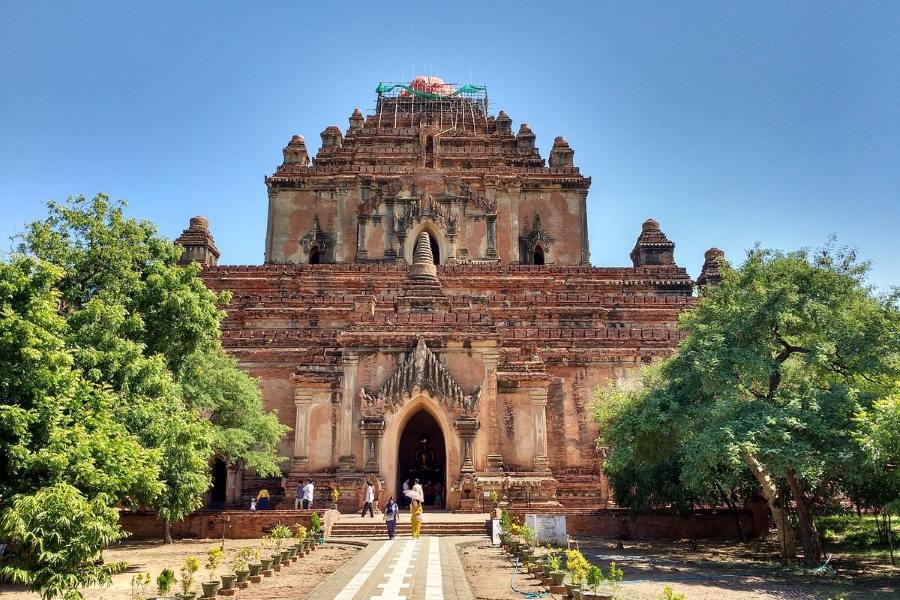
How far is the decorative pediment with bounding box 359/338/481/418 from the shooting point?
2516cm

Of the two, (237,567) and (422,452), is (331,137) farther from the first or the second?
(237,567)

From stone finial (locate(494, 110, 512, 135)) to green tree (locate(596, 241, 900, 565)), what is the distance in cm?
3486

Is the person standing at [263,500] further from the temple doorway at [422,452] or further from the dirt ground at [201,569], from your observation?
the temple doorway at [422,452]

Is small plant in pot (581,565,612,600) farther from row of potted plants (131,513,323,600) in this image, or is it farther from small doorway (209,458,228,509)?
small doorway (209,458,228,509)

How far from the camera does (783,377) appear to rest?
18.4 m

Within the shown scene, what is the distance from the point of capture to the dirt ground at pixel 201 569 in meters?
14.0

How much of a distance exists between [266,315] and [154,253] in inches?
601

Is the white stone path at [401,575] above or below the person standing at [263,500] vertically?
below

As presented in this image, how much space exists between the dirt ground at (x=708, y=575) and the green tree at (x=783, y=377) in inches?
52.7

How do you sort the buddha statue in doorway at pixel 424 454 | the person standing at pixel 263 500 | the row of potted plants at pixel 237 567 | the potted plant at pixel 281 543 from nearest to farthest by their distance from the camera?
the row of potted plants at pixel 237 567 → the potted plant at pixel 281 543 → the person standing at pixel 263 500 → the buddha statue in doorway at pixel 424 454

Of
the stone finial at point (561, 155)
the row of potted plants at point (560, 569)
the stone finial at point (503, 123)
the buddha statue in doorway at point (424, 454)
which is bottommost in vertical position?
the row of potted plants at point (560, 569)

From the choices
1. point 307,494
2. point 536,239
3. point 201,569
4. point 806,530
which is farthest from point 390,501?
point 536,239

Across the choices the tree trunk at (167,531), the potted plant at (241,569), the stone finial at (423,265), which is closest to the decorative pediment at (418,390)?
the tree trunk at (167,531)

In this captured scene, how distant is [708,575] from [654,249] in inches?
1097
